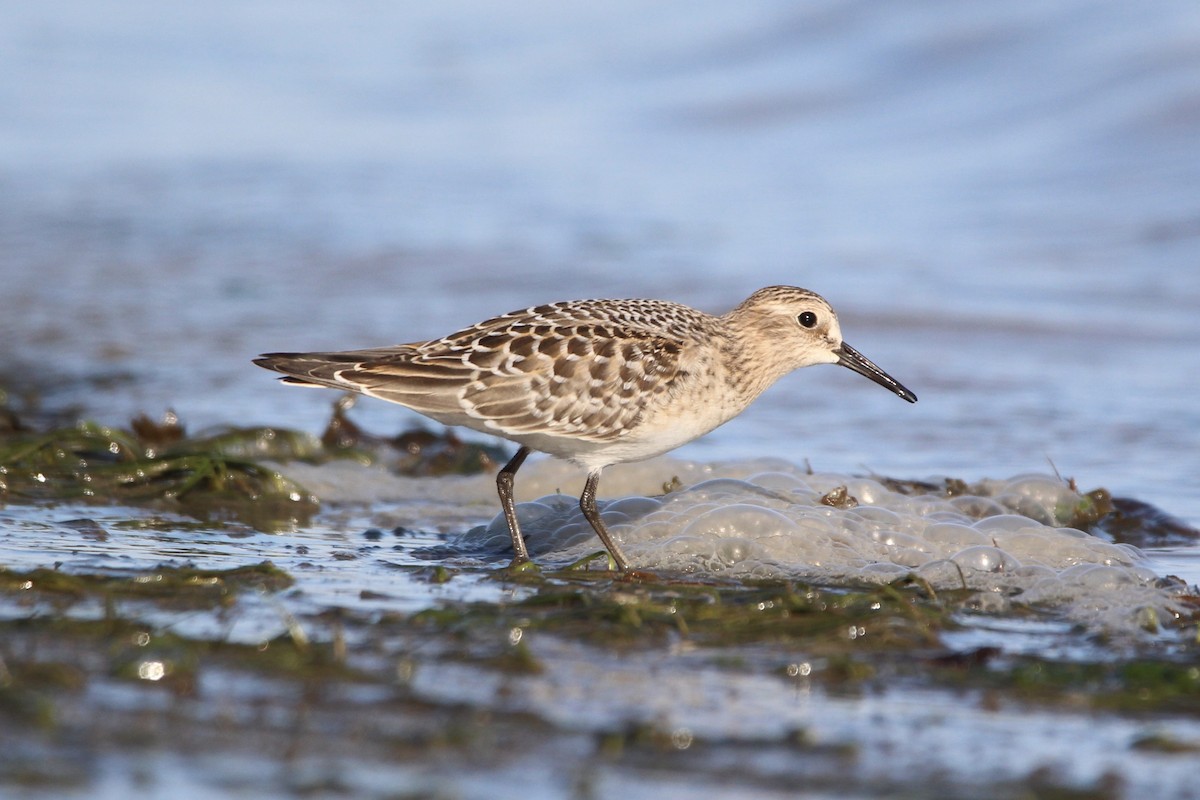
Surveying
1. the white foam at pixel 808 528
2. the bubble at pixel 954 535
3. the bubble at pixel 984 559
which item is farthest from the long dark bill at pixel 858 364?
the bubble at pixel 984 559

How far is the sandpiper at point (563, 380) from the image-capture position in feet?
19.3

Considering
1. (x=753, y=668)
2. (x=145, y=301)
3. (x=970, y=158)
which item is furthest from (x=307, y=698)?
(x=970, y=158)

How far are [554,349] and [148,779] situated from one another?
2.97 m

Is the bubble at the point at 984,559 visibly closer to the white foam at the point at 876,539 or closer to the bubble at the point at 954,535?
the white foam at the point at 876,539

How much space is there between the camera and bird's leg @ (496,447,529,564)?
19.4ft

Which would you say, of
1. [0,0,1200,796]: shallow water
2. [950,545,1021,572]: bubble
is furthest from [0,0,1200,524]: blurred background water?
[950,545,1021,572]: bubble

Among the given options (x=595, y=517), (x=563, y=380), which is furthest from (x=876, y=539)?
(x=563, y=380)

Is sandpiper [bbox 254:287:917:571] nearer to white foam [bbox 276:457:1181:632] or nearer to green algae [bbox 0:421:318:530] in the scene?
white foam [bbox 276:457:1181:632]

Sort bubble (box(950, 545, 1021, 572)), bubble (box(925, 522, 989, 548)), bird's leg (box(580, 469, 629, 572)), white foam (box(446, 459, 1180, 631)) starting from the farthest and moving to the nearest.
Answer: bubble (box(925, 522, 989, 548)), bird's leg (box(580, 469, 629, 572)), bubble (box(950, 545, 1021, 572)), white foam (box(446, 459, 1180, 631))

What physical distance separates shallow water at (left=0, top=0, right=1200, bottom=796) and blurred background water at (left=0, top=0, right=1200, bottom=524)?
5cm

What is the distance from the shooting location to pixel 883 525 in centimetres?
611

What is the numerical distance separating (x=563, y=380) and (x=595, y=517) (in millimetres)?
566

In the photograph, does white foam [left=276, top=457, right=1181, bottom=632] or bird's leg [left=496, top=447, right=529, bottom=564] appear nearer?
white foam [left=276, top=457, right=1181, bottom=632]

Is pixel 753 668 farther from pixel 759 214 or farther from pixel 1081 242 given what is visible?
pixel 759 214
